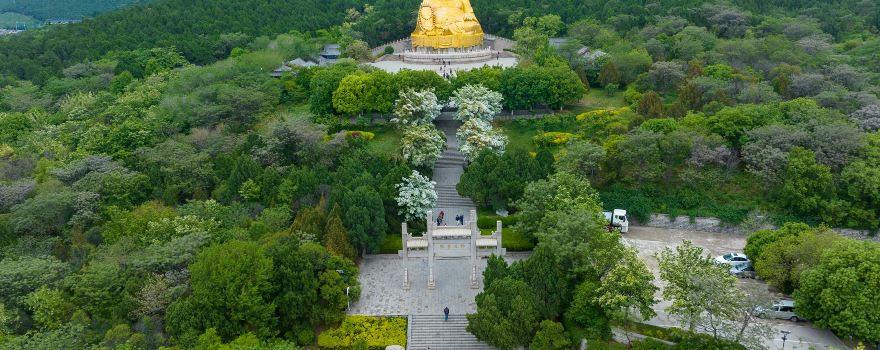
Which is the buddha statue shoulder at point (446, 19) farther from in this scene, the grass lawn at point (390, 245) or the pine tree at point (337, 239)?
the pine tree at point (337, 239)

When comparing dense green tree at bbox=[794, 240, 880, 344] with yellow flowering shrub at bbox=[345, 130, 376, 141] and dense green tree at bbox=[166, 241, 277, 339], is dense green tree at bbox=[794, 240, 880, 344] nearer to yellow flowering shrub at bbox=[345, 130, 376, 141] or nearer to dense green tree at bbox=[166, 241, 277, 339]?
dense green tree at bbox=[166, 241, 277, 339]

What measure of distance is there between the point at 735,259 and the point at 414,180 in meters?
13.3

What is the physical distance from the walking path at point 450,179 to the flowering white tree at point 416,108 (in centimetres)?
200

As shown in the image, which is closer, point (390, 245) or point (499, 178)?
point (390, 245)

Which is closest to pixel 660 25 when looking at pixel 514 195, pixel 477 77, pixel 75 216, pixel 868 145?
pixel 477 77

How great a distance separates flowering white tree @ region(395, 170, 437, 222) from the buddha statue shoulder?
75.6 feet

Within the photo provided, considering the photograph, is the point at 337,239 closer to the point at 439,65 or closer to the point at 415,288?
→ the point at 415,288

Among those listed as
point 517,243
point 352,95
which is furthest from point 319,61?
point 517,243

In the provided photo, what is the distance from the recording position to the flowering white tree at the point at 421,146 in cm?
3306

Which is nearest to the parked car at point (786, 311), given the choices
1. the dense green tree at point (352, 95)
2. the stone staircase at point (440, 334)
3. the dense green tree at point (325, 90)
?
the stone staircase at point (440, 334)

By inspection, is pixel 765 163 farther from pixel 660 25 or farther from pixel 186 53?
pixel 186 53

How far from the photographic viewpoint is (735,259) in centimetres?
2642

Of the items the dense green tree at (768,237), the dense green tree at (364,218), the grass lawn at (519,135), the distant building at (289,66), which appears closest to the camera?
the dense green tree at (768,237)

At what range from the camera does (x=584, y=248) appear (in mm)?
22766
